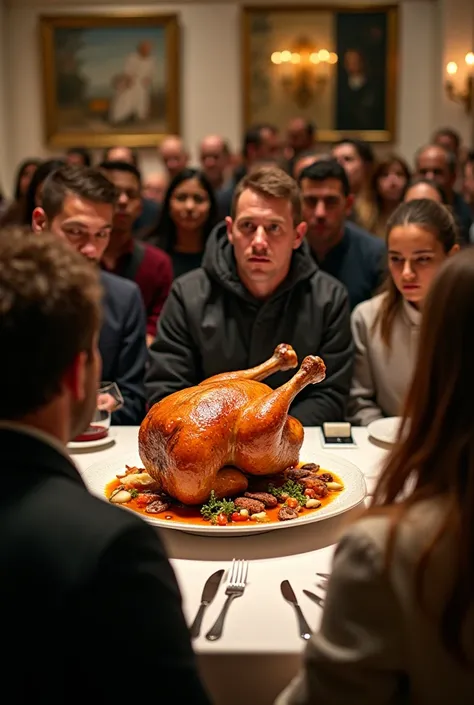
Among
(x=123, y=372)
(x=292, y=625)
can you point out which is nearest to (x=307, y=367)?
(x=292, y=625)

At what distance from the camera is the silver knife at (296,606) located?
133cm

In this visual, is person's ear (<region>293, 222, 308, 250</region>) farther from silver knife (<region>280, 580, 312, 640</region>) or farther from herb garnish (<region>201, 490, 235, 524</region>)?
silver knife (<region>280, 580, 312, 640</region>)

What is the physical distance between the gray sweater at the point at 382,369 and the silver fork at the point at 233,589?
1412 mm

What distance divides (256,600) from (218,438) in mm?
388

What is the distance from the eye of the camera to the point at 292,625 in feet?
4.47

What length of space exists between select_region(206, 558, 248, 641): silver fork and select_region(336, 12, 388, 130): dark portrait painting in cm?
730

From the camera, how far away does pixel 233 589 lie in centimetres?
147

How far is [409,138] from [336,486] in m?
7.12

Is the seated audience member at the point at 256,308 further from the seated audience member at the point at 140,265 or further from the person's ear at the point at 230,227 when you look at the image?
the seated audience member at the point at 140,265

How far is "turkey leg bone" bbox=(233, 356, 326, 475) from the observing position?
1.75 meters

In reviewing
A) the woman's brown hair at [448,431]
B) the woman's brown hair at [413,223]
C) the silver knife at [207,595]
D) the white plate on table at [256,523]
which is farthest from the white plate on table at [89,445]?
the woman's brown hair at [448,431]

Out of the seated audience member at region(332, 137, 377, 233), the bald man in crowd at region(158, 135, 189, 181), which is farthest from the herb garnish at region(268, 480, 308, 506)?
the bald man in crowd at region(158, 135, 189, 181)

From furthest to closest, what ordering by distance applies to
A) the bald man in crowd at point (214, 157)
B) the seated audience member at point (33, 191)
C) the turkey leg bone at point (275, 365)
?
the bald man in crowd at point (214, 157), the seated audience member at point (33, 191), the turkey leg bone at point (275, 365)

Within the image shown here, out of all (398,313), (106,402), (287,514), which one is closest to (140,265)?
(398,313)
